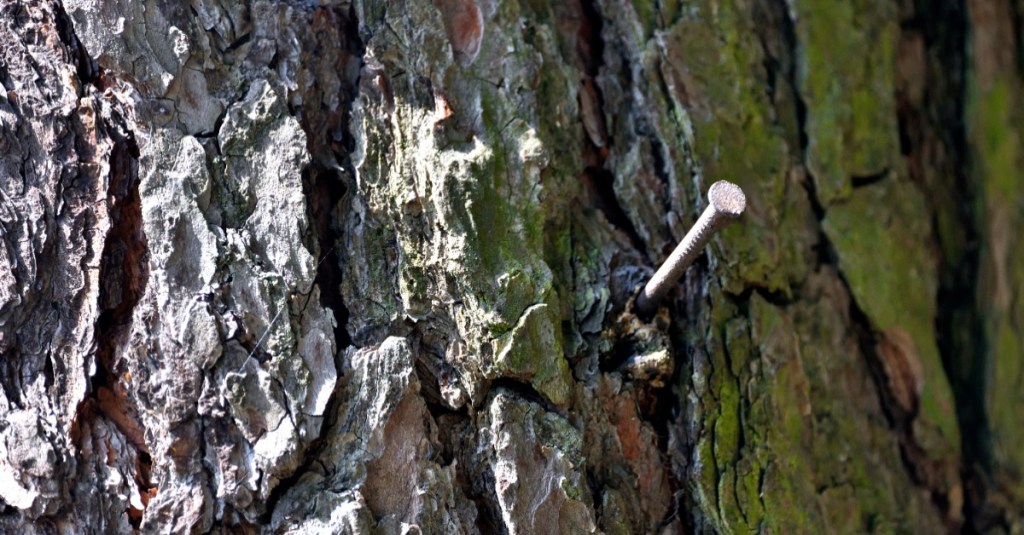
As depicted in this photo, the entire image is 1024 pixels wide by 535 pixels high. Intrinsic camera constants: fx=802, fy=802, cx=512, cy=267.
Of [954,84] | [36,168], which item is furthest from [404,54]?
[954,84]

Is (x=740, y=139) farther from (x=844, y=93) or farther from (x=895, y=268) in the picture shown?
(x=895, y=268)

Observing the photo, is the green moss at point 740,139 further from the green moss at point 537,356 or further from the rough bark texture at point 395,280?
the green moss at point 537,356

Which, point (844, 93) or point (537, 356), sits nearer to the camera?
point (537, 356)

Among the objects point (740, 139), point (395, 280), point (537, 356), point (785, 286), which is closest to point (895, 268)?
point (785, 286)

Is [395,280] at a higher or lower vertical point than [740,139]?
lower

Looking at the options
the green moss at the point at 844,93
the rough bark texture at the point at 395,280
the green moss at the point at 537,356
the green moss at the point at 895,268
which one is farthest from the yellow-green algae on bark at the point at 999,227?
the green moss at the point at 537,356

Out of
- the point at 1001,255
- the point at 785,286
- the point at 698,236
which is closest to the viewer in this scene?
the point at 698,236

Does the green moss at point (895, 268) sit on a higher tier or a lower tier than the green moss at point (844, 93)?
lower
